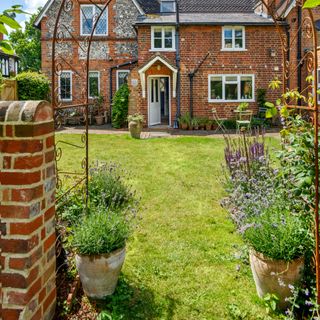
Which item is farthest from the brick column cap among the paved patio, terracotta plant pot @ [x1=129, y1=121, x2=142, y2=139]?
the paved patio

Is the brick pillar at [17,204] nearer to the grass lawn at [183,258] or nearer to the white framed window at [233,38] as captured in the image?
the grass lawn at [183,258]

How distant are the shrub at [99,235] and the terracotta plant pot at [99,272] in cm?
6

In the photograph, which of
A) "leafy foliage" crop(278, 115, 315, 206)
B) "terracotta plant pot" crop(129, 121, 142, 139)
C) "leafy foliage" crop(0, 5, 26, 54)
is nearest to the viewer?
"leafy foliage" crop(0, 5, 26, 54)

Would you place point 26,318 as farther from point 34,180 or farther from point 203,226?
point 203,226

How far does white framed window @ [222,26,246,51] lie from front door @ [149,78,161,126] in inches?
155

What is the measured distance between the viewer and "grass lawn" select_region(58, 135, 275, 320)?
3207 mm

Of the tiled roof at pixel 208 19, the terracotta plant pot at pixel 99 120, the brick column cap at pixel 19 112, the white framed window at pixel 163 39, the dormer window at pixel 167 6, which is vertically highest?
the dormer window at pixel 167 6

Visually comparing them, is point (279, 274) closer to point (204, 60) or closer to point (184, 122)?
point (184, 122)

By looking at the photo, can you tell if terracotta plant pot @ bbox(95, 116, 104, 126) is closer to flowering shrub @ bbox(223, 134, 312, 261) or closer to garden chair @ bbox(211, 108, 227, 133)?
garden chair @ bbox(211, 108, 227, 133)

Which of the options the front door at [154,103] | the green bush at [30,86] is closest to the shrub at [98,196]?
the green bush at [30,86]

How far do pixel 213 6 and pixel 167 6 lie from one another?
2.78 m

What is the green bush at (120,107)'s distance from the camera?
18.0 meters

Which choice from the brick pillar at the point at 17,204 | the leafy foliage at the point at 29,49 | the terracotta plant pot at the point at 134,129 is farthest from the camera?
the leafy foliage at the point at 29,49

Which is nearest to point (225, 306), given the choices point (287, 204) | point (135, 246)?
point (287, 204)
